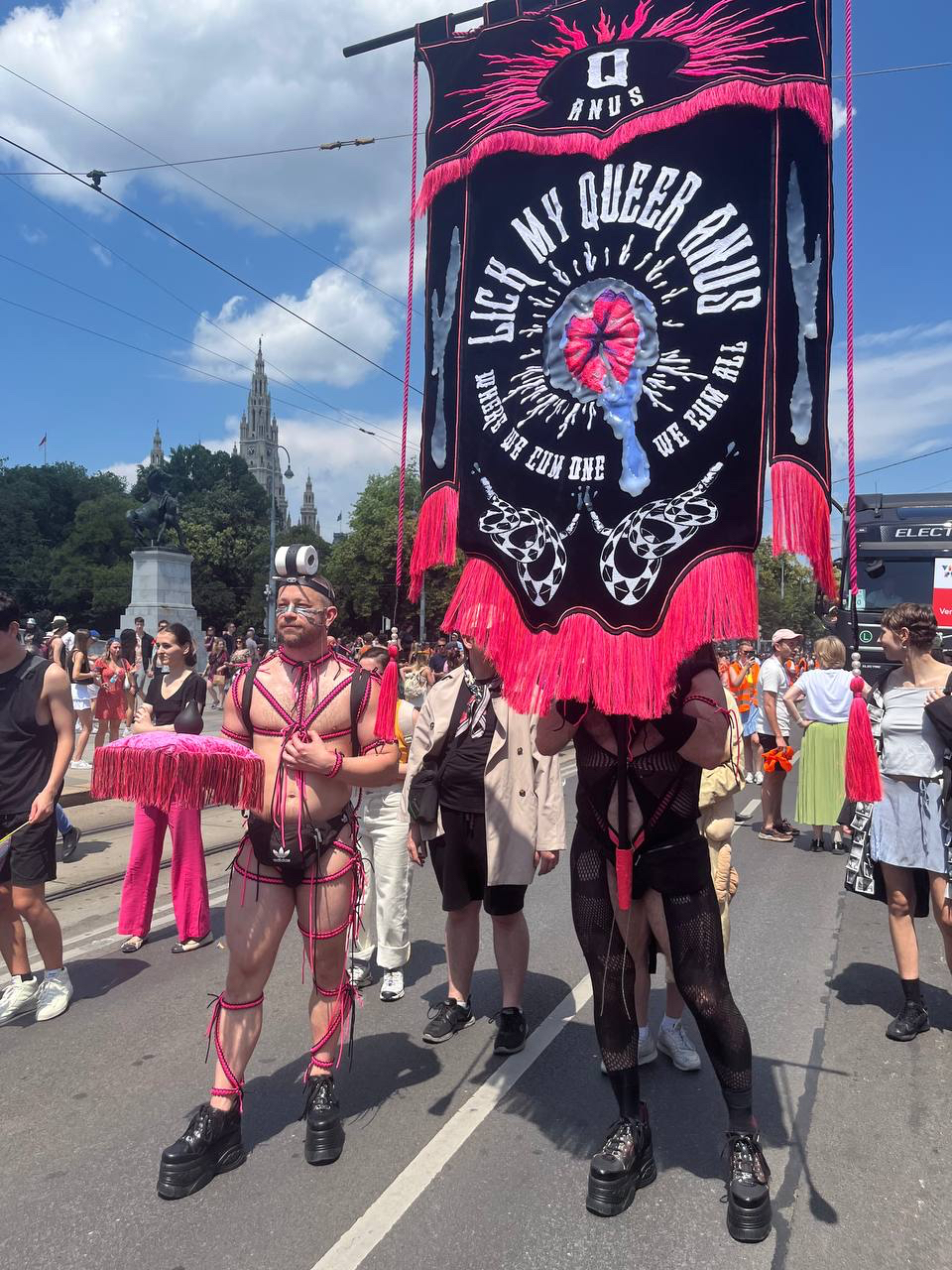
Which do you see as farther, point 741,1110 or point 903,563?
point 903,563

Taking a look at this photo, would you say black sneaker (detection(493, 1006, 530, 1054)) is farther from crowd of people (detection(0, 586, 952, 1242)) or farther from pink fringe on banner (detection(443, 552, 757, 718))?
pink fringe on banner (detection(443, 552, 757, 718))

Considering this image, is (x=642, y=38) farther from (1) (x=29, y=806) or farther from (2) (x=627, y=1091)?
(1) (x=29, y=806)

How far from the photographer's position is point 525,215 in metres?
3.15

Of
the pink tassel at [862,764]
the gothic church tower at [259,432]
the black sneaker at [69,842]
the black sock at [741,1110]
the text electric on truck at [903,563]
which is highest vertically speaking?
the gothic church tower at [259,432]

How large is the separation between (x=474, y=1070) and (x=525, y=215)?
3251 mm

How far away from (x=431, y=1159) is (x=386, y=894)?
5.59ft

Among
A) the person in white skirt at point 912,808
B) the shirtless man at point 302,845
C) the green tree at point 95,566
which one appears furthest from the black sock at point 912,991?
the green tree at point 95,566

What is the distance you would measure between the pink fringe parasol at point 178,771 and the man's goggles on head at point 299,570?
0.53 meters

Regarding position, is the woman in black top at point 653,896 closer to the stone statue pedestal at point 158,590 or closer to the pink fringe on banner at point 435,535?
the pink fringe on banner at point 435,535

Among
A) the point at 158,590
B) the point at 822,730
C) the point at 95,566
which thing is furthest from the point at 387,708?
the point at 95,566

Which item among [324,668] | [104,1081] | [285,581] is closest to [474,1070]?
[104,1081]

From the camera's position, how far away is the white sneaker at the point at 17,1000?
14.3 feet

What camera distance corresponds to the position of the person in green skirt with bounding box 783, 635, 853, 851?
7.54 metres

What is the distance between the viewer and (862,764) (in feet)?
13.0
